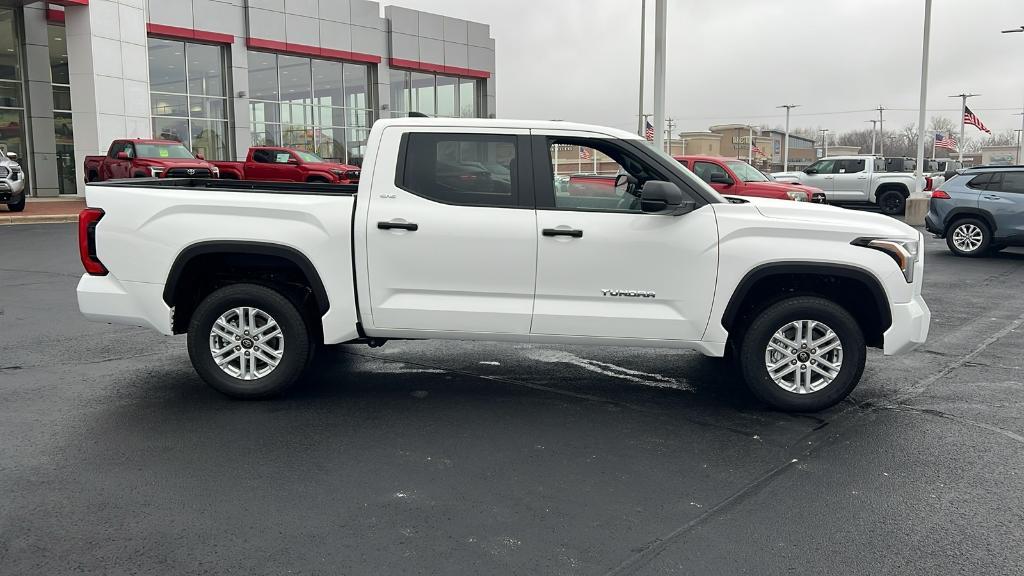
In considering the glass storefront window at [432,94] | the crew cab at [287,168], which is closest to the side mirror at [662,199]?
the crew cab at [287,168]

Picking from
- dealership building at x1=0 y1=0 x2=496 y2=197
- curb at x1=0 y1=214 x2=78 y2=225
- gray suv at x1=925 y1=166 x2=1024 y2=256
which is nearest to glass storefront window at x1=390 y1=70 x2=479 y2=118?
dealership building at x1=0 y1=0 x2=496 y2=197

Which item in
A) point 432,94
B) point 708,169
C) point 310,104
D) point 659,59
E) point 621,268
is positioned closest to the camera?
point 621,268

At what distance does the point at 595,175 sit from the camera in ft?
19.1

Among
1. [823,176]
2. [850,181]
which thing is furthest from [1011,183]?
[823,176]

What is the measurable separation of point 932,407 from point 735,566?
3.14 metres

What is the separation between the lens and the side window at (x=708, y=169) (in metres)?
18.1

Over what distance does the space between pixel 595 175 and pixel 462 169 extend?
94 cm

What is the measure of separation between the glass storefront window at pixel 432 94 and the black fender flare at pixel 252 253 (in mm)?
37147

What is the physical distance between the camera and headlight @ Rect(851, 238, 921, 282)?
5551mm

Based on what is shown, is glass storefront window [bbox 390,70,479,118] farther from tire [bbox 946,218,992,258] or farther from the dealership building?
tire [bbox 946,218,992,258]

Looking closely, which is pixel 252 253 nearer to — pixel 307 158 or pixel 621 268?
pixel 621 268

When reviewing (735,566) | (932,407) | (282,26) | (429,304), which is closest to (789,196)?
(932,407)

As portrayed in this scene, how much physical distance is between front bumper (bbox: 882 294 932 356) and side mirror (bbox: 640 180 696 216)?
1.58m

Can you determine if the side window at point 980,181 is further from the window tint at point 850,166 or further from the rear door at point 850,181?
the window tint at point 850,166
